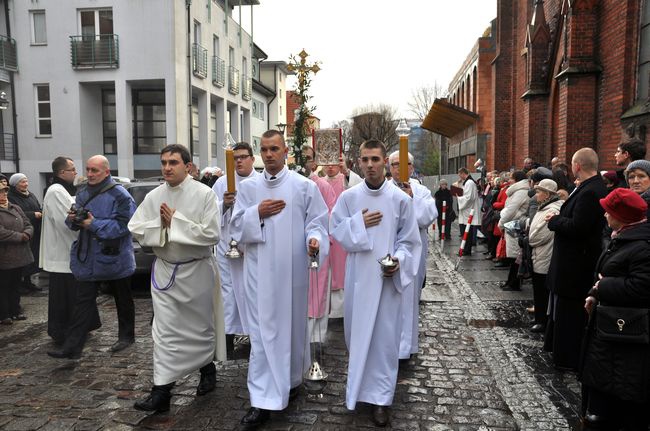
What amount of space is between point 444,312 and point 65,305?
203 inches

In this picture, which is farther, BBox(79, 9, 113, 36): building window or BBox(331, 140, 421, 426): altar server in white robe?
BBox(79, 9, 113, 36): building window

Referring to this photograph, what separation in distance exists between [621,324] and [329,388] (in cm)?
258

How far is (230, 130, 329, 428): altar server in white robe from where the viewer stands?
4.45m

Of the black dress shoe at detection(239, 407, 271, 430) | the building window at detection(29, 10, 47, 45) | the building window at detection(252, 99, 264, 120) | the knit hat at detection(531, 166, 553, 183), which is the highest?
the building window at detection(29, 10, 47, 45)

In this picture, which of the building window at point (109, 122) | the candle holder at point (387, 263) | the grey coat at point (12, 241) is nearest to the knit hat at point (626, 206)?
the candle holder at point (387, 263)

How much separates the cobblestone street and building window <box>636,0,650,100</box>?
5566mm

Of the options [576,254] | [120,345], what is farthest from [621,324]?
[120,345]

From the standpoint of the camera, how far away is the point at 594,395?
13.5ft

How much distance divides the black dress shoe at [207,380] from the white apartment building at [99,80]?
20612mm

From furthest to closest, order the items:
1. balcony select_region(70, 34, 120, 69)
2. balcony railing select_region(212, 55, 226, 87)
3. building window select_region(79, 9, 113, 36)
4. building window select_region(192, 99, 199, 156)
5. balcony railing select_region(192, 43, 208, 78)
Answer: balcony railing select_region(212, 55, 226, 87)
building window select_region(192, 99, 199, 156)
balcony railing select_region(192, 43, 208, 78)
building window select_region(79, 9, 113, 36)
balcony select_region(70, 34, 120, 69)

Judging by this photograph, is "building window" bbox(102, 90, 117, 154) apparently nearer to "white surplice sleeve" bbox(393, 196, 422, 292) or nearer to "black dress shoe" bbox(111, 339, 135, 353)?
"black dress shoe" bbox(111, 339, 135, 353)

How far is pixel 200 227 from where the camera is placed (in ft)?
15.6

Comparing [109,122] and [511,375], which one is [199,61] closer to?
[109,122]

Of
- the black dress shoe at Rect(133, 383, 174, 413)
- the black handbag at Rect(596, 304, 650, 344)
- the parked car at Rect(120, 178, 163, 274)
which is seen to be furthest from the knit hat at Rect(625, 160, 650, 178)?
the parked car at Rect(120, 178, 163, 274)
